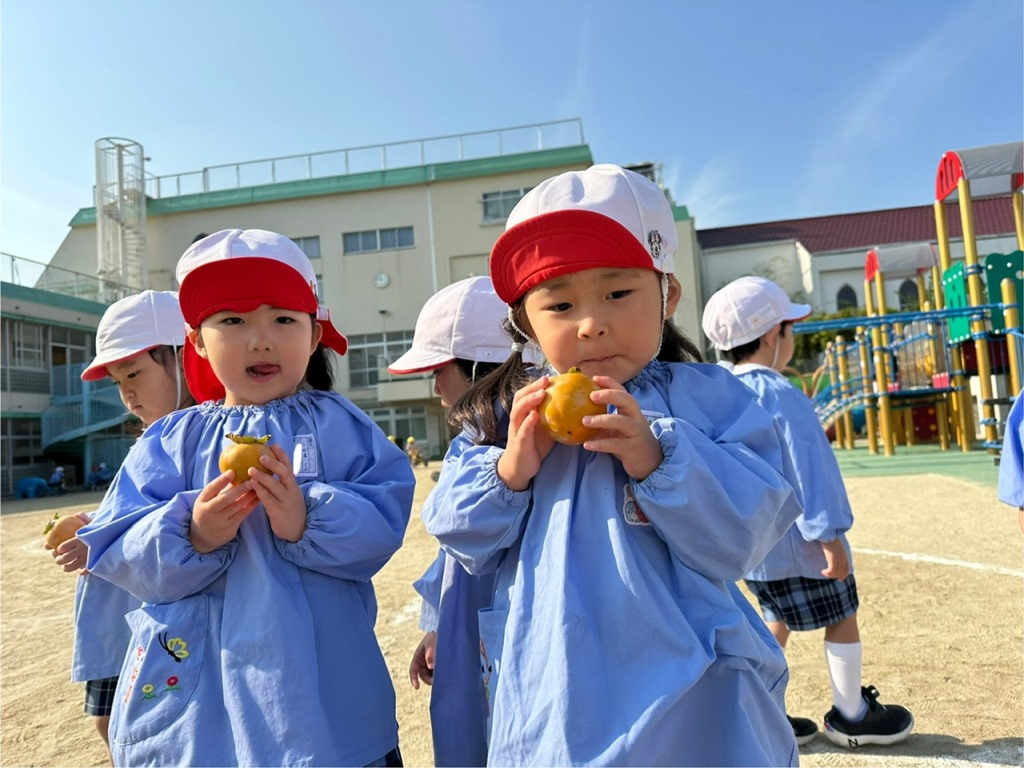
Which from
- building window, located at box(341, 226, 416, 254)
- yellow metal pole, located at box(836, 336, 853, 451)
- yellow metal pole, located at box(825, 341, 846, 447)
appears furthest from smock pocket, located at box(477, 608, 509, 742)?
building window, located at box(341, 226, 416, 254)

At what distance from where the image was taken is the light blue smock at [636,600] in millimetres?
1222

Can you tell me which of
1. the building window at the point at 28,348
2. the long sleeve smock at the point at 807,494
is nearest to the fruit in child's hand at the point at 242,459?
the long sleeve smock at the point at 807,494

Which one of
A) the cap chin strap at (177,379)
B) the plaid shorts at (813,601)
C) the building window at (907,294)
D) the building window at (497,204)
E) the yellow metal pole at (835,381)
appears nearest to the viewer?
the cap chin strap at (177,379)

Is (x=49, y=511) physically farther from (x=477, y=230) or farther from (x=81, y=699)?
(x=477, y=230)

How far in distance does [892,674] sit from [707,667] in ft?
9.08

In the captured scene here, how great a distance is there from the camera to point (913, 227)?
35375mm

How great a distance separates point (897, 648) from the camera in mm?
3693

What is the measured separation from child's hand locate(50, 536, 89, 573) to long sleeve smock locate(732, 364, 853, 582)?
2335mm

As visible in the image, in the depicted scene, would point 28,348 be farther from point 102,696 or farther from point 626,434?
point 626,434

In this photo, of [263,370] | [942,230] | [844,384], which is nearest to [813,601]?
[263,370]

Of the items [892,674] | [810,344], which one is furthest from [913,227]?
[892,674]

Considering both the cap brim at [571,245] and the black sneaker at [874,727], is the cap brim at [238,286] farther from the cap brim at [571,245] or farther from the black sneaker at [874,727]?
the black sneaker at [874,727]

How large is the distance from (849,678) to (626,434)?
220cm

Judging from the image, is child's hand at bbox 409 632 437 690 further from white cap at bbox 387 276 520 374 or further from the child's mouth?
white cap at bbox 387 276 520 374
